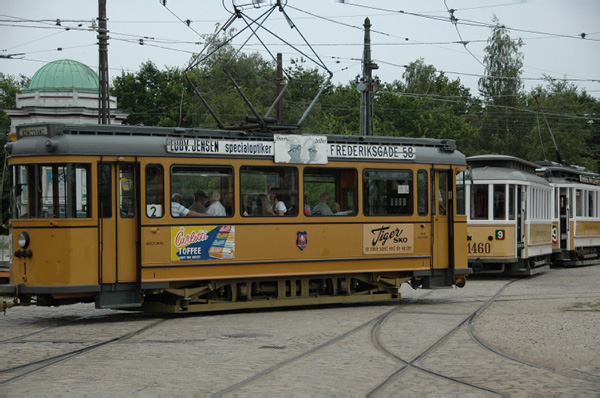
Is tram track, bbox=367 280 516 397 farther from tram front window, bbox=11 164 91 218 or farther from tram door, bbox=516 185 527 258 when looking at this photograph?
tram door, bbox=516 185 527 258

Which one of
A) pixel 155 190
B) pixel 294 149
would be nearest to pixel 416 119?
pixel 294 149

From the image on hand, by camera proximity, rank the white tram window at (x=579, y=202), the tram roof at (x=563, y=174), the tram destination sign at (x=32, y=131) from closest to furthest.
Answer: the tram destination sign at (x=32, y=131)
the tram roof at (x=563, y=174)
the white tram window at (x=579, y=202)

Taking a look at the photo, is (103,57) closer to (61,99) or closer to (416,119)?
(61,99)

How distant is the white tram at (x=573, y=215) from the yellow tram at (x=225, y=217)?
13.1m

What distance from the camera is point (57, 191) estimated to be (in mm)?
12938

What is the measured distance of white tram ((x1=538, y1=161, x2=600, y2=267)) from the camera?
2884 centimetres

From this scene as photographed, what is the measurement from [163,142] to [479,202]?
459 inches

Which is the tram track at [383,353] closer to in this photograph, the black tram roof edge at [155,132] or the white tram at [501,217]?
the black tram roof edge at [155,132]

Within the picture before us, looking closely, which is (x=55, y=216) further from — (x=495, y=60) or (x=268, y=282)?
(x=495, y=60)

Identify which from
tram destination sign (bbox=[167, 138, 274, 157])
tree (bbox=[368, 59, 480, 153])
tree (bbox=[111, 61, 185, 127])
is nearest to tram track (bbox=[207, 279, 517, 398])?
tram destination sign (bbox=[167, 138, 274, 157])

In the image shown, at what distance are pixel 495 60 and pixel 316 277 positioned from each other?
2146 inches

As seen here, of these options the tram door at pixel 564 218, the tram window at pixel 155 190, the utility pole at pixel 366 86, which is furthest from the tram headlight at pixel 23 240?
the tram door at pixel 564 218

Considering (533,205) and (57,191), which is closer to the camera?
(57,191)

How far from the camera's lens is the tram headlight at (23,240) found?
12914 mm
